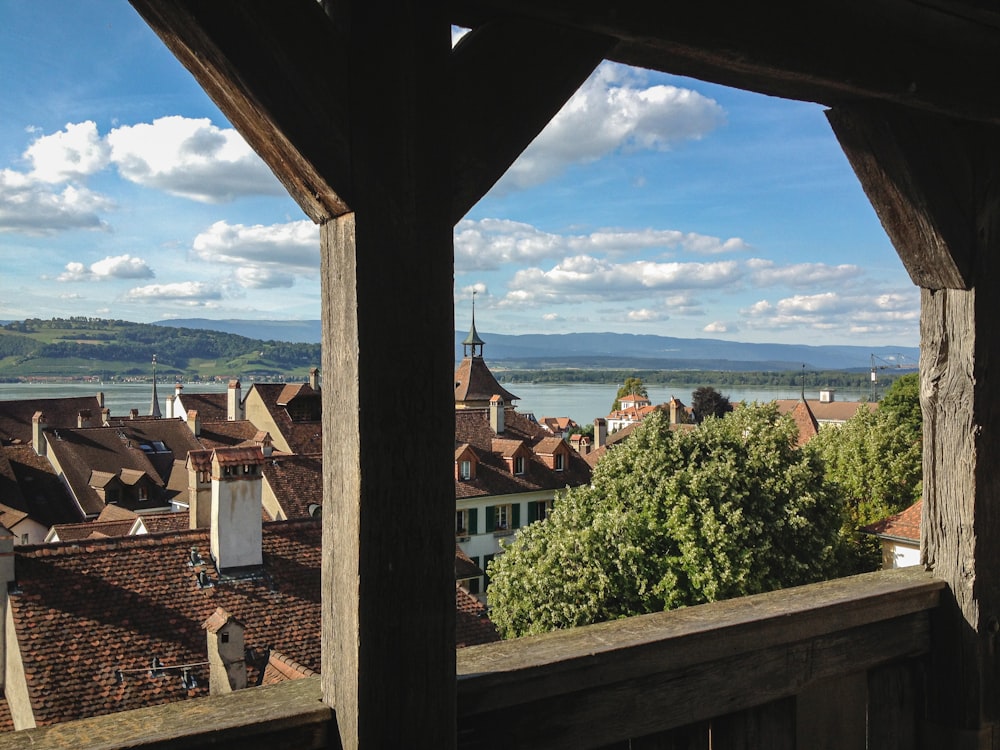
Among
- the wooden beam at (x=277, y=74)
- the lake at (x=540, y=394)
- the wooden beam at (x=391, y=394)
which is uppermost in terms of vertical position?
the wooden beam at (x=277, y=74)

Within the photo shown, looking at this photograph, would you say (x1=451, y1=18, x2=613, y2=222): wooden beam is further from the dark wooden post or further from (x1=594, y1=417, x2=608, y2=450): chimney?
(x1=594, y1=417, x2=608, y2=450): chimney

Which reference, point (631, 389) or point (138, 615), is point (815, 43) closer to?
point (138, 615)

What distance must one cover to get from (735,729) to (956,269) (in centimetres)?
134

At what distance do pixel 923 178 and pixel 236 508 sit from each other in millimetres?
8980

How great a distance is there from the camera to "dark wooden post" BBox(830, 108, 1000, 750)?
2.23 metres

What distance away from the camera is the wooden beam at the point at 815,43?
5.16 feet

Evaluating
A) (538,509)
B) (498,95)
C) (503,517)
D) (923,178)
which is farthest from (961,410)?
(538,509)

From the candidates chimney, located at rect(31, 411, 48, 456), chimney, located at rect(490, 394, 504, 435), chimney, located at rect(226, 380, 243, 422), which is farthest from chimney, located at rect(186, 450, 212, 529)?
chimney, located at rect(226, 380, 243, 422)

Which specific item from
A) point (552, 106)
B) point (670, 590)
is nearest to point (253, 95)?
point (552, 106)

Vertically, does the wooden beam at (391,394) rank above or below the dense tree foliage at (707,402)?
above

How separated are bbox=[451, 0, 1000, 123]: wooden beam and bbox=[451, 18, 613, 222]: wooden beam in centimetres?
4

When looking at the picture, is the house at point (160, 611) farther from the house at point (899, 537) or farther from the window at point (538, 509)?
the window at point (538, 509)

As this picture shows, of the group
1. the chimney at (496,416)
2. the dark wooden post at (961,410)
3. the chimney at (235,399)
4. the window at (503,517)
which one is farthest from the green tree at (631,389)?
the dark wooden post at (961,410)

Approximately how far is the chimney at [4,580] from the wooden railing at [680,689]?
317 inches
